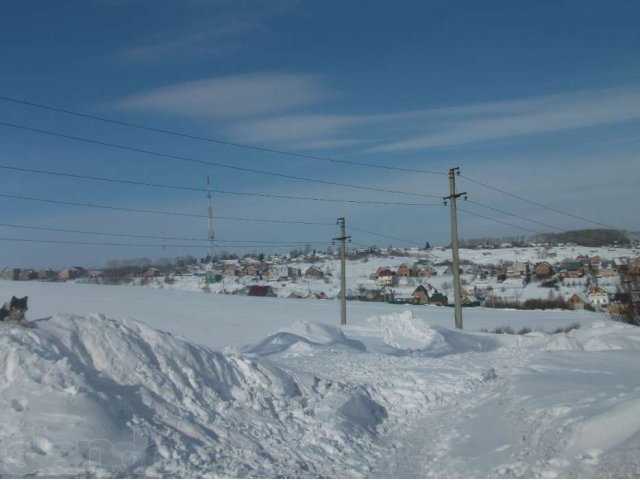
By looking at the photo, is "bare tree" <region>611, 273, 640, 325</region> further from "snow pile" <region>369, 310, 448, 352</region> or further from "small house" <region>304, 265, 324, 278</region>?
"small house" <region>304, 265, 324, 278</region>

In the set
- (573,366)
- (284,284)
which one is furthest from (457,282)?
(284,284)

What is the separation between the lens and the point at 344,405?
32.2 feet

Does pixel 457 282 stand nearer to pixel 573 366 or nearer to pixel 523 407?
pixel 573 366

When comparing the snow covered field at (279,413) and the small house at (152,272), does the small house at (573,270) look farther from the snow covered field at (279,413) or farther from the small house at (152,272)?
the snow covered field at (279,413)

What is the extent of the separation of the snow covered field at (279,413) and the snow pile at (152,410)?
20mm

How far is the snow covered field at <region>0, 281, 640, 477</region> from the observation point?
636 cm

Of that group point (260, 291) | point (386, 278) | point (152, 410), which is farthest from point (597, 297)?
point (152, 410)

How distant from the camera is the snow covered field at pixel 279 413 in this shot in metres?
6.36

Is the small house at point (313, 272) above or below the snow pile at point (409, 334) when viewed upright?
above

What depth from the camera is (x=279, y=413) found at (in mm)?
9203

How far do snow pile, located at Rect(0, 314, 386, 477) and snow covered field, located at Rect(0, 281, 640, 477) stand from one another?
0.02 m

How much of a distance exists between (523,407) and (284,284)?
61829 mm

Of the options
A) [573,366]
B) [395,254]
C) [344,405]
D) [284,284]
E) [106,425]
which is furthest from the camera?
[395,254]

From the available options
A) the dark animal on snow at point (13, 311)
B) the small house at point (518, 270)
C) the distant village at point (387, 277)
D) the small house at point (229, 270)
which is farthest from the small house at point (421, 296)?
the dark animal on snow at point (13, 311)
